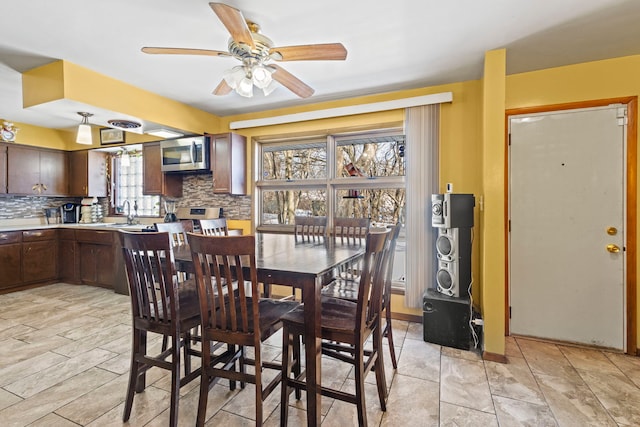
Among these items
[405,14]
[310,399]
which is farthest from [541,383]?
[405,14]

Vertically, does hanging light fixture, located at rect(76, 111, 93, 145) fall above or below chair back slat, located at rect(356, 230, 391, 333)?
above

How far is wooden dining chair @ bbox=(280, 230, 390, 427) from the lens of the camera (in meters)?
1.55

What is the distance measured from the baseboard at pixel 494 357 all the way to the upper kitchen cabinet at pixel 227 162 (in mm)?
3093

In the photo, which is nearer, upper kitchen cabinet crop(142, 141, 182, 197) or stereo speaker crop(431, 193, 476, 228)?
stereo speaker crop(431, 193, 476, 228)

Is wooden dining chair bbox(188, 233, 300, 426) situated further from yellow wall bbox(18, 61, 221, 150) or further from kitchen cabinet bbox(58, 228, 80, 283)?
kitchen cabinet bbox(58, 228, 80, 283)

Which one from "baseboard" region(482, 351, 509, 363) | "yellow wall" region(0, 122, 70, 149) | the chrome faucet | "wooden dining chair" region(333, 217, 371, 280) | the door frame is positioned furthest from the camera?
the chrome faucet

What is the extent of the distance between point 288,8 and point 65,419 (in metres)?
2.69

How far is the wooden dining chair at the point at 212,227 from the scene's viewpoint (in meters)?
2.70

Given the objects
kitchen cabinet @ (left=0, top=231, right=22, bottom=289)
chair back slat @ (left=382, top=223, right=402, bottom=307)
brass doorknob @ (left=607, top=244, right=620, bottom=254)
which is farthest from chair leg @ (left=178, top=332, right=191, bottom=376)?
kitchen cabinet @ (left=0, top=231, right=22, bottom=289)

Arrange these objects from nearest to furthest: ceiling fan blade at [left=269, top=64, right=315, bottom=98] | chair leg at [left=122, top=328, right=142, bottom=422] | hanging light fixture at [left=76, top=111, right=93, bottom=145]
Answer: chair leg at [left=122, top=328, right=142, bottom=422] → ceiling fan blade at [left=269, top=64, right=315, bottom=98] → hanging light fixture at [left=76, top=111, right=93, bottom=145]

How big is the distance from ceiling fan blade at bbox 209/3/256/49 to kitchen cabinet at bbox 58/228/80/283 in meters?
4.32

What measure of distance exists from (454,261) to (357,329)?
1.44 m

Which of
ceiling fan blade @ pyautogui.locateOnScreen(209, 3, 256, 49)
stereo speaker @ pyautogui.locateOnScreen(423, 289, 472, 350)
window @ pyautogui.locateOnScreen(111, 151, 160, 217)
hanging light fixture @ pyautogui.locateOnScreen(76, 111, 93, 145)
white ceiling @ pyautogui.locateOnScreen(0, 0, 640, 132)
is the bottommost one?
stereo speaker @ pyautogui.locateOnScreen(423, 289, 472, 350)

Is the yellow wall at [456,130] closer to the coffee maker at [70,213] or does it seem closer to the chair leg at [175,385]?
the chair leg at [175,385]
